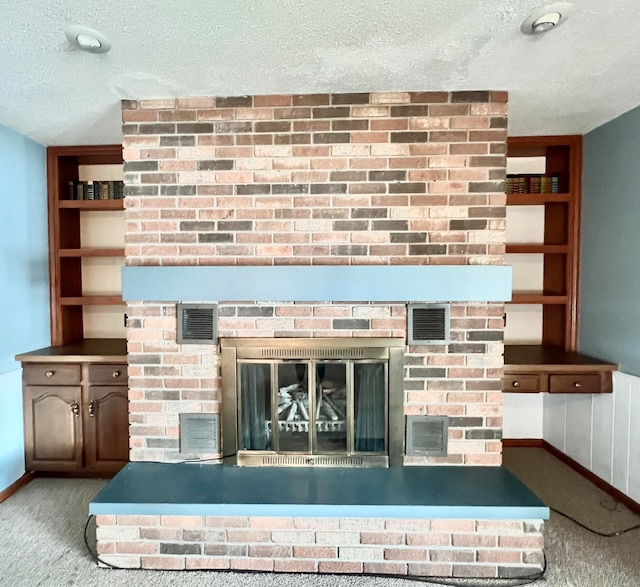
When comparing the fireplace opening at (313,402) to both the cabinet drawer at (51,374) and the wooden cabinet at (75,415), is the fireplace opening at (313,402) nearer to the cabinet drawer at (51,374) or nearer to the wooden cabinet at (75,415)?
the wooden cabinet at (75,415)

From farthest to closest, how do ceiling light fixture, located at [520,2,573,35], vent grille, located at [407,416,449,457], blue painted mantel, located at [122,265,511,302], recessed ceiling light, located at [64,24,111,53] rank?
vent grille, located at [407,416,449,457]
blue painted mantel, located at [122,265,511,302]
recessed ceiling light, located at [64,24,111,53]
ceiling light fixture, located at [520,2,573,35]

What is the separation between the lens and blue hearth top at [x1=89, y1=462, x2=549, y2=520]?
1745 mm

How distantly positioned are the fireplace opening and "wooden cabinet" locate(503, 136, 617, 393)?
2.96 ft

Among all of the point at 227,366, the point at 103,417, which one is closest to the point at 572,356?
the point at 227,366

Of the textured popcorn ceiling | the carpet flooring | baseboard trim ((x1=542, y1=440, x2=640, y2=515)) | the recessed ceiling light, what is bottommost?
the carpet flooring

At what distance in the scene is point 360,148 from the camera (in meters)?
2.01

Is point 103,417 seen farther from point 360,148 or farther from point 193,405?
point 360,148

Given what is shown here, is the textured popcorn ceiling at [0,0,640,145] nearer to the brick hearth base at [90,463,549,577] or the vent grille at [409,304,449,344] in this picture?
the vent grille at [409,304,449,344]

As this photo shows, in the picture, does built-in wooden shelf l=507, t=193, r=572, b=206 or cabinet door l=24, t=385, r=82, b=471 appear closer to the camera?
cabinet door l=24, t=385, r=82, b=471

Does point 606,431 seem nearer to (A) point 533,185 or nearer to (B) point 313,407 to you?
(A) point 533,185

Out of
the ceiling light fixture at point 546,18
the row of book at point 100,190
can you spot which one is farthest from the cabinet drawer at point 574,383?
the row of book at point 100,190

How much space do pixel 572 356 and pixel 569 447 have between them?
66 centimetres

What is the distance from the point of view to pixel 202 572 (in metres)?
1.85

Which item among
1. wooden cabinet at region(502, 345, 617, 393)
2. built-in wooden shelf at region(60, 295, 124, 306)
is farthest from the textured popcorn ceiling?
wooden cabinet at region(502, 345, 617, 393)
